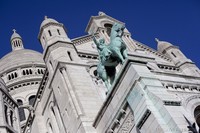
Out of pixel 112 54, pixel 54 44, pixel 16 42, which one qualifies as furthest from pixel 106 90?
pixel 16 42

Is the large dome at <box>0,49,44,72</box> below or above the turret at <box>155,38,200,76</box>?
above

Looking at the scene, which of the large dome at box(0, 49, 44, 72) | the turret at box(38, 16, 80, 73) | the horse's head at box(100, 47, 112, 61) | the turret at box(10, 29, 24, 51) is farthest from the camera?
the turret at box(10, 29, 24, 51)

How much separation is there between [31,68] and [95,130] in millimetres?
26512

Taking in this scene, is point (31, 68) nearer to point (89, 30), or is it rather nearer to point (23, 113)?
point (23, 113)

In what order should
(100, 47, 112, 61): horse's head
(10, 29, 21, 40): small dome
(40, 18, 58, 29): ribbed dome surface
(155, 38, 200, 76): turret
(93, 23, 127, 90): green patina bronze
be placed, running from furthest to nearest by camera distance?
(10, 29, 21, 40): small dome < (155, 38, 200, 76): turret < (40, 18, 58, 29): ribbed dome surface < (100, 47, 112, 61): horse's head < (93, 23, 127, 90): green patina bronze

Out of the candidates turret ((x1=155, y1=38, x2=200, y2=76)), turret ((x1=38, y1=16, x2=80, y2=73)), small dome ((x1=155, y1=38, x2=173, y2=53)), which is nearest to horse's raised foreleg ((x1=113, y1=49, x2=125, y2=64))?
turret ((x1=38, y1=16, x2=80, y2=73))

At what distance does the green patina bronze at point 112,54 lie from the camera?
45.5 feet

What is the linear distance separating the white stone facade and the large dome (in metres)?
16.5

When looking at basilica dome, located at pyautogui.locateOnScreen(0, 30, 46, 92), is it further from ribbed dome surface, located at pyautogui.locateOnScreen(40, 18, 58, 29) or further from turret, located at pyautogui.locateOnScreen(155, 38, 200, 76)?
ribbed dome surface, located at pyautogui.locateOnScreen(40, 18, 58, 29)

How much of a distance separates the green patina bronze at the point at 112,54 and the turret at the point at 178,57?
508 inches

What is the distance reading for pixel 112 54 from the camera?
14023mm

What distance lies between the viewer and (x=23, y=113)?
3791 centimetres

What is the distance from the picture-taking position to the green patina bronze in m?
13.9

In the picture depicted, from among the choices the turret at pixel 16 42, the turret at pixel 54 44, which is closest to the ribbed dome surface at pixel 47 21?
the turret at pixel 54 44
